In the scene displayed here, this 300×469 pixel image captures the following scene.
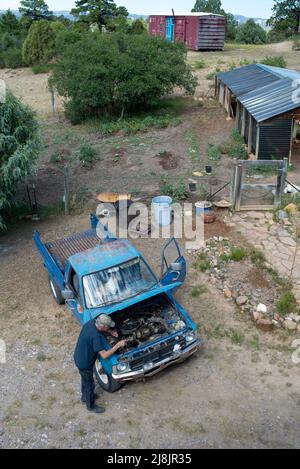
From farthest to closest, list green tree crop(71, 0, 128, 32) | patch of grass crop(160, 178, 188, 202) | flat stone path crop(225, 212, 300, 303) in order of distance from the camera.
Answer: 1. green tree crop(71, 0, 128, 32)
2. patch of grass crop(160, 178, 188, 202)
3. flat stone path crop(225, 212, 300, 303)

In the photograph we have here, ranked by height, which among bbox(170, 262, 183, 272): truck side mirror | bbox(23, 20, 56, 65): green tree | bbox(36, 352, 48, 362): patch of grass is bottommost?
bbox(36, 352, 48, 362): patch of grass

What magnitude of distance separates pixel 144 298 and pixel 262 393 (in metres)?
2.38

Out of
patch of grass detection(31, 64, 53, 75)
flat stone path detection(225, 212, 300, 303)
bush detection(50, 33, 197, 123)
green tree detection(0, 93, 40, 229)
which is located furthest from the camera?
patch of grass detection(31, 64, 53, 75)

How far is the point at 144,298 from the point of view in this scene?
7168 mm

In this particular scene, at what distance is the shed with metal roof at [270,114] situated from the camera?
14977 mm

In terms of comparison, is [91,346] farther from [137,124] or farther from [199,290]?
[137,124]

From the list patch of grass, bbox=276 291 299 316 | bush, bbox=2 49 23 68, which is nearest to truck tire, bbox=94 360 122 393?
patch of grass, bbox=276 291 299 316

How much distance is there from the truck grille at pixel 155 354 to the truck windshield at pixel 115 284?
1.14 m

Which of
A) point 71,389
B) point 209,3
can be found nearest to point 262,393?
point 71,389

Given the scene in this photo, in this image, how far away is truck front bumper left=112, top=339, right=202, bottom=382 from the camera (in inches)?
257

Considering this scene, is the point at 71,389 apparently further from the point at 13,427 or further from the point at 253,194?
the point at 253,194

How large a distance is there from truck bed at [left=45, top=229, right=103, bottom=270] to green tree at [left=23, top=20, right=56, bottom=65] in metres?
29.4

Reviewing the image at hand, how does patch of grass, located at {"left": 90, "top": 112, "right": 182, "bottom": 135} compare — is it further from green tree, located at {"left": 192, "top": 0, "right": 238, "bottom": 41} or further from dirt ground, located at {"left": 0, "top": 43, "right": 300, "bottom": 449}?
green tree, located at {"left": 192, "top": 0, "right": 238, "bottom": 41}

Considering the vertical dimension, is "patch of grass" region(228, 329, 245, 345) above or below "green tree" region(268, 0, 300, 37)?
below
